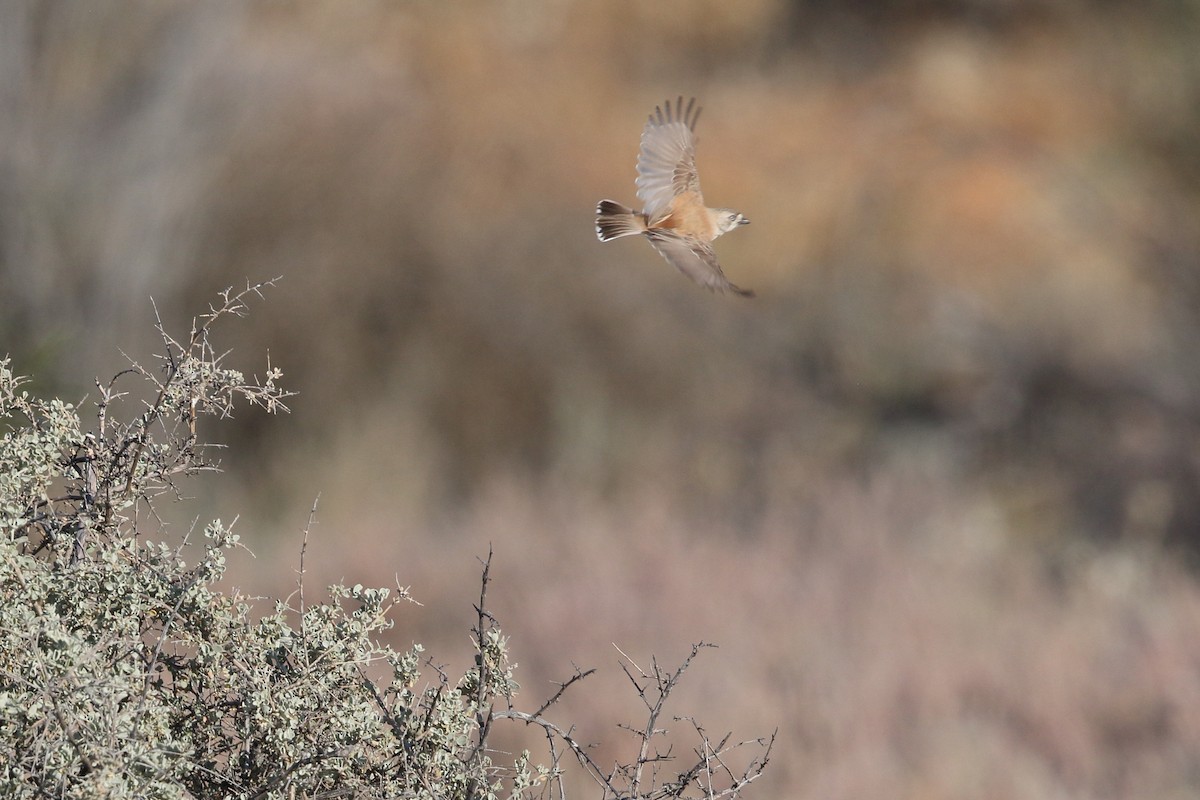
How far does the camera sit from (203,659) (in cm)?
121

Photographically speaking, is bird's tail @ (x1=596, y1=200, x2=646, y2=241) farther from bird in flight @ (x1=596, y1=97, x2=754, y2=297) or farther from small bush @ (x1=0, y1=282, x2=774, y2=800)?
small bush @ (x1=0, y1=282, x2=774, y2=800)

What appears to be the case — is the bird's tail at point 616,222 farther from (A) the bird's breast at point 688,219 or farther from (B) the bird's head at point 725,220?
(B) the bird's head at point 725,220

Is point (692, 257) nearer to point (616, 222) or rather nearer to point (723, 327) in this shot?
point (616, 222)

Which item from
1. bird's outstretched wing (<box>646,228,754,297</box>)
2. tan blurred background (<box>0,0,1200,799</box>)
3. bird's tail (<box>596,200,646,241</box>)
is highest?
tan blurred background (<box>0,0,1200,799</box>)

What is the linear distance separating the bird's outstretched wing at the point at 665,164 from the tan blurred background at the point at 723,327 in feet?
9.29

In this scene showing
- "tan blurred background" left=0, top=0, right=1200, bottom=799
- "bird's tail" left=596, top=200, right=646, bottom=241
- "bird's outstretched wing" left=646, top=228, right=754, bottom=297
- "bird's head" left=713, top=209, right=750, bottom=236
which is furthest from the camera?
"tan blurred background" left=0, top=0, right=1200, bottom=799

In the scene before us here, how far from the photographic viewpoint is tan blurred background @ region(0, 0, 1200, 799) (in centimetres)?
559

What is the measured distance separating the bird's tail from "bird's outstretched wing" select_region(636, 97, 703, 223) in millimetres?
30

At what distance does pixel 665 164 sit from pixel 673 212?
146mm

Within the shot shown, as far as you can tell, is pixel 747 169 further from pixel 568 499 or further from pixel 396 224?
pixel 568 499

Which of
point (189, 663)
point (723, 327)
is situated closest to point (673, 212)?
point (189, 663)

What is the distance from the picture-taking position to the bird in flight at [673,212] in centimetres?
184

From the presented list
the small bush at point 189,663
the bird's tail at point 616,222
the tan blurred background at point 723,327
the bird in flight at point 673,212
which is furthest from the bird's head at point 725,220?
the tan blurred background at point 723,327

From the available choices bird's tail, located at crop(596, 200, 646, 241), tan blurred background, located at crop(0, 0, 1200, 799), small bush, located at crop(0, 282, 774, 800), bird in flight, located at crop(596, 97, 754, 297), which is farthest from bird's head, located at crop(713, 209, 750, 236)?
tan blurred background, located at crop(0, 0, 1200, 799)
